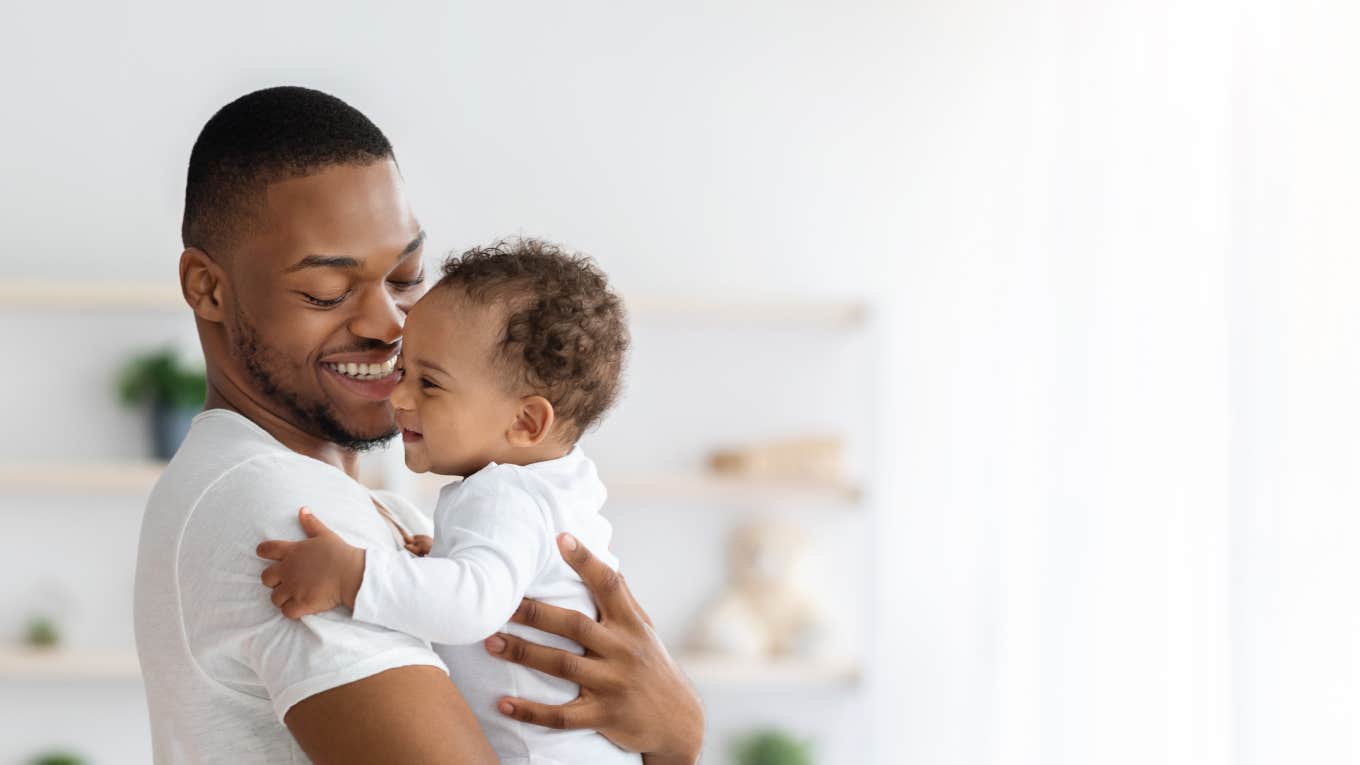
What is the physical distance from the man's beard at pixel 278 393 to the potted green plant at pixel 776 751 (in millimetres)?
2520

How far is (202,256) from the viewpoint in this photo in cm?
121

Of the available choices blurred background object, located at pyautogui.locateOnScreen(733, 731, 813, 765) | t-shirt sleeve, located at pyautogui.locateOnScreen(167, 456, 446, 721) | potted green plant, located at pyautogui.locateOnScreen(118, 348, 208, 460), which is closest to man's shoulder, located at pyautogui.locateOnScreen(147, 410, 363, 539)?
t-shirt sleeve, located at pyautogui.locateOnScreen(167, 456, 446, 721)

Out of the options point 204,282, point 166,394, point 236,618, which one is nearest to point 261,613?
point 236,618

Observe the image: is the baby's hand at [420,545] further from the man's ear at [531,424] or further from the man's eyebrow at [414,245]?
the man's eyebrow at [414,245]

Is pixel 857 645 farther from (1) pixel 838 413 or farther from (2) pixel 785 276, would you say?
(2) pixel 785 276

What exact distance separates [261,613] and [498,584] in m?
0.19

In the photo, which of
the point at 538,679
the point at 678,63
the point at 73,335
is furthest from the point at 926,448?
the point at 538,679

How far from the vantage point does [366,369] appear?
1.26m

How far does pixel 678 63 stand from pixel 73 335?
1802 millimetres

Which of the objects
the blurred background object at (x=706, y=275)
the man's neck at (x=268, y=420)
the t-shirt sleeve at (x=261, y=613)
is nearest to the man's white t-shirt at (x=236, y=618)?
the t-shirt sleeve at (x=261, y=613)

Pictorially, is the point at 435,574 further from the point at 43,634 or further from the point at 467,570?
the point at 43,634

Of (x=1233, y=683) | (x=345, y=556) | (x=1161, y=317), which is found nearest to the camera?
(x=345, y=556)

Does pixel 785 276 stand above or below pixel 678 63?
below

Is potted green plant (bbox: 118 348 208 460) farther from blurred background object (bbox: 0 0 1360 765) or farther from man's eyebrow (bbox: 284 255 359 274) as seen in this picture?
man's eyebrow (bbox: 284 255 359 274)
